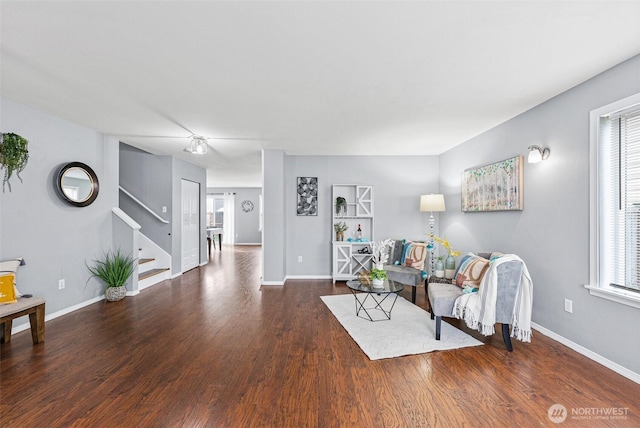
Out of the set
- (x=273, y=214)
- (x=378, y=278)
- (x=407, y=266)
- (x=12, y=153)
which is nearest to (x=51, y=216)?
(x=12, y=153)

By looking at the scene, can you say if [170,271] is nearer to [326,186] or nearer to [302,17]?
[326,186]

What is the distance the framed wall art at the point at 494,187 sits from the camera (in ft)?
11.2

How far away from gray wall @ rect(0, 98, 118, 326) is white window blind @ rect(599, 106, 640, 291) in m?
5.63

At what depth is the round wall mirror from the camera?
356 centimetres

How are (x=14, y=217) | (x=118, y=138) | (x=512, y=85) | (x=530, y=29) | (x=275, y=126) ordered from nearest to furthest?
(x=530, y=29) < (x=512, y=85) < (x=14, y=217) < (x=275, y=126) < (x=118, y=138)

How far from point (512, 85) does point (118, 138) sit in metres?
5.13

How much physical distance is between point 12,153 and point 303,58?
2.96 metres

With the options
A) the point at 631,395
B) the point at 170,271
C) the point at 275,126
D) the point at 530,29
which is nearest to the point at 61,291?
the point at 170,271

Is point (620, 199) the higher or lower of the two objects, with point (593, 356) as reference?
higher

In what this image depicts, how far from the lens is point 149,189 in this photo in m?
5.86

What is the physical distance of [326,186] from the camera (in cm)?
573

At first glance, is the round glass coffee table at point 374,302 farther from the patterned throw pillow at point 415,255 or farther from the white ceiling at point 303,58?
the white ceiling at point 303,58

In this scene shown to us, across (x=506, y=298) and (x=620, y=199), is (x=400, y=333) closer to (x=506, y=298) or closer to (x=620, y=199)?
(x=506, y=298)

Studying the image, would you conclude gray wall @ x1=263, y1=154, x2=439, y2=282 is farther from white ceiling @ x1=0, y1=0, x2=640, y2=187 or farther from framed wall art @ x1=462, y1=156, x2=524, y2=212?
white ceiling @ x1=0, y1=0, x2=640, y2=187
